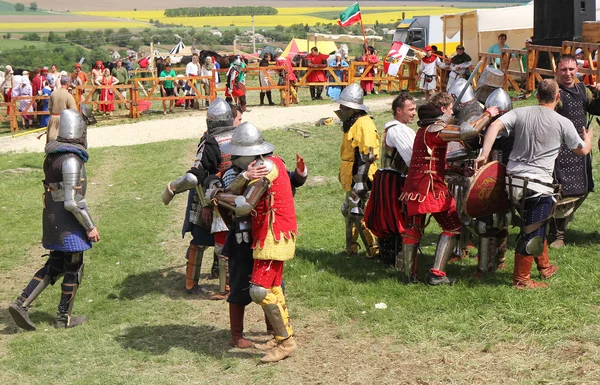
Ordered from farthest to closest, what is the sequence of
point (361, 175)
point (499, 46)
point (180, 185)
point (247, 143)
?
1. point (499, 46)
2. point (361, 175)
3. point (180, 185)
4. point (247, 143)

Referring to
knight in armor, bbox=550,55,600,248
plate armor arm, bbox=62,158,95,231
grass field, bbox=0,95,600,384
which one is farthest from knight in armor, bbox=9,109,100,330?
knight in armor, bbox=550,55,600,248

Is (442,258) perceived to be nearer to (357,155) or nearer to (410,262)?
(410,262)

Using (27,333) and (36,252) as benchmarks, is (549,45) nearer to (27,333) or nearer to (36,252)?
(36,252)

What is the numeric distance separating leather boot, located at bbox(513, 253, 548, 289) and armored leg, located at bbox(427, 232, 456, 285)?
597 millimetres

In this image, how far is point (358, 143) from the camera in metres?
8.23

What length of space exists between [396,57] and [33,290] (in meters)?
19.3

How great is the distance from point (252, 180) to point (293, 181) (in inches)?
24.7

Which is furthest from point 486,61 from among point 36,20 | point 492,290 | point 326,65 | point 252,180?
point 36,20

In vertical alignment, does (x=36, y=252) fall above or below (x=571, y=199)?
below

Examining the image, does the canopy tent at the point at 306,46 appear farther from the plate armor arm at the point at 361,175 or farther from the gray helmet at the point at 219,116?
the gray helmet at the point at 219,116

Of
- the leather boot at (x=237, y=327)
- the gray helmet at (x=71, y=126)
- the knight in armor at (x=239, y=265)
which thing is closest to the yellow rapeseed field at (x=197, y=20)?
the gray helmet at (x=71, y=126)

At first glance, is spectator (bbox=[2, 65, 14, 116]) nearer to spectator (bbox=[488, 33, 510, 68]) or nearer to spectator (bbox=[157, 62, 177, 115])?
spectator (bbox=[157, 62, 177, 115])

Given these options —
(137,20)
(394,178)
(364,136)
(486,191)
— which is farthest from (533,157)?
(137,20)

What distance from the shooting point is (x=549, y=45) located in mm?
18828
